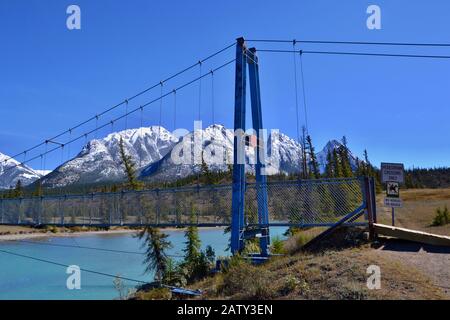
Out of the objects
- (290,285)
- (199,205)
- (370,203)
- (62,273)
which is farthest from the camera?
(62,273)

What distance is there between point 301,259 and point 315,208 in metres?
2.00

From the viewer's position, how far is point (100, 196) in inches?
687

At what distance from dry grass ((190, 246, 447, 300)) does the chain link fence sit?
1775mm

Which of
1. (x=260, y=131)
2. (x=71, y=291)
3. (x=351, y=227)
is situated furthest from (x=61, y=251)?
(x=351, y=227)

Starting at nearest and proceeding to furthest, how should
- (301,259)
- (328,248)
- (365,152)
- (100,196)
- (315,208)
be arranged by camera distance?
(301,259), (328,248), (315,208), (100,196), (365,152)

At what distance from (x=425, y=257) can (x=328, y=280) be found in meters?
2.59

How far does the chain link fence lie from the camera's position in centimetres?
1060

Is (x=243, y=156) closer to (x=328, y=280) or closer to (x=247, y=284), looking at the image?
(x=247, y=284)

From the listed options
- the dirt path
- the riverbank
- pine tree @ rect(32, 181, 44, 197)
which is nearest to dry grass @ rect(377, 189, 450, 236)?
the dirt path

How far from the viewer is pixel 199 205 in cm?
1448

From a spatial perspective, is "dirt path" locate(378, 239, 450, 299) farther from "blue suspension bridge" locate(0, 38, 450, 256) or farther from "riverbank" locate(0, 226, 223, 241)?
"riverbank" locate(0, 226, 223, 241)

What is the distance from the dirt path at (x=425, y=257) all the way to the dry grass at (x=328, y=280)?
231mm

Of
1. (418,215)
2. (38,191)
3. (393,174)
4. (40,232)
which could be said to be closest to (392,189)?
(393,174)
